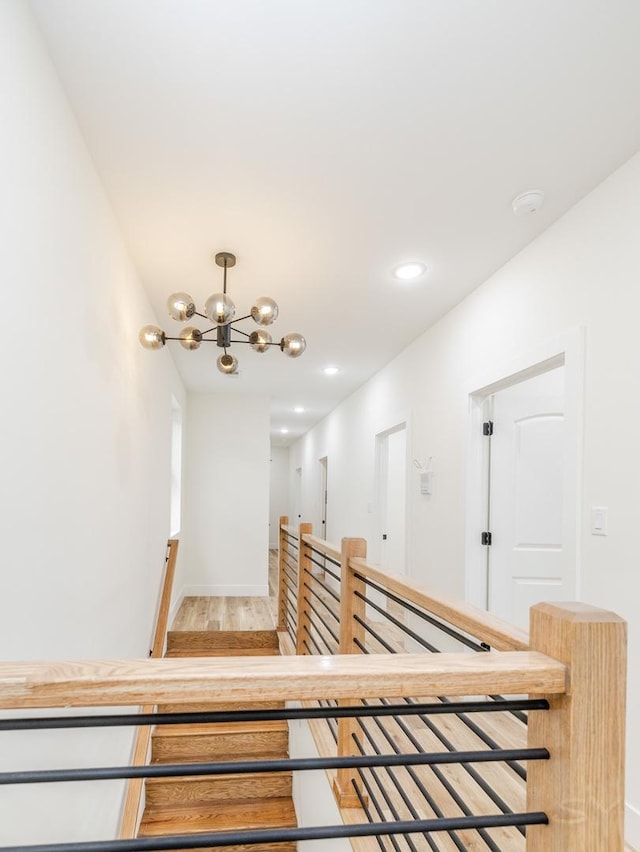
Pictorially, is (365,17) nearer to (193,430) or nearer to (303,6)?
(303,6)

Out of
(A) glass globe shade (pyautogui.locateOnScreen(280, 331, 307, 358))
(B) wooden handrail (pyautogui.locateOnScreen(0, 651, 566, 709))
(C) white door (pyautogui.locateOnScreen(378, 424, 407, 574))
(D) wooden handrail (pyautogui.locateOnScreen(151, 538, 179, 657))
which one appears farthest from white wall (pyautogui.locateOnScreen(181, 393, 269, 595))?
(B) wooden handrail (pyautogui.locateOnScreen(0, 651, 566, 709))

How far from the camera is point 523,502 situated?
11.2 ft

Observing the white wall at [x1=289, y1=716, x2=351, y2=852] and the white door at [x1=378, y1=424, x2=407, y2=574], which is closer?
the white wall at [x1=289, y1=716, x2=351, y2=852]

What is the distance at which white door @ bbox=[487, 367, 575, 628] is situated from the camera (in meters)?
3.38

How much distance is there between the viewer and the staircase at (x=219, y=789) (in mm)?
3754

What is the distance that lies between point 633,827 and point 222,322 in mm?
2476

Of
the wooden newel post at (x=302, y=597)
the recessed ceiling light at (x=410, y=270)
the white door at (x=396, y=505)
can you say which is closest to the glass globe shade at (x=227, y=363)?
the recessed ceiling light at (x=410, y=270)

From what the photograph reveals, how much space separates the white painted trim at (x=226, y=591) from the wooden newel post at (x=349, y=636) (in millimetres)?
4855

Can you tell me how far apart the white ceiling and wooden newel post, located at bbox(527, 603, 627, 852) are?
1529 mm

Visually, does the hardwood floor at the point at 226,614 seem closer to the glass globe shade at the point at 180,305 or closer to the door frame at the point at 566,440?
the door frame at the point at 566,440

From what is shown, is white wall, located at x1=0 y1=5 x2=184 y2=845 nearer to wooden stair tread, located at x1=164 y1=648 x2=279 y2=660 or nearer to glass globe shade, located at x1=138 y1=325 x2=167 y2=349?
glass globe shade, located at x1=138 y1=325 x2=167 y2=349

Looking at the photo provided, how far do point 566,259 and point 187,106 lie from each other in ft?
5.54

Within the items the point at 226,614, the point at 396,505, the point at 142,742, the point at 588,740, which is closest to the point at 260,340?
the point at 588,740

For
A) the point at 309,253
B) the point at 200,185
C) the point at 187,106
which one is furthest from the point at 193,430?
the point at 187,106
